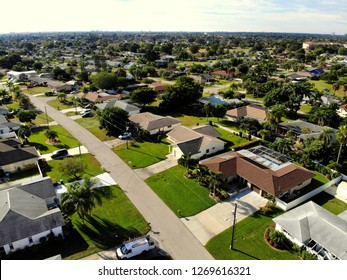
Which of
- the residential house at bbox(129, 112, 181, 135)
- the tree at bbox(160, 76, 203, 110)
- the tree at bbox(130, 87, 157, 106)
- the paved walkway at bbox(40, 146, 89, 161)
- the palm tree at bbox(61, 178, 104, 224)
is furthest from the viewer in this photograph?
the tree at bbox(160, 76, 203, 110)

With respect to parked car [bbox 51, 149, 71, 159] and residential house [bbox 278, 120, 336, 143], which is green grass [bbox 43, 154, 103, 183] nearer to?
parked car [bbox 51, 149, 71, 159]

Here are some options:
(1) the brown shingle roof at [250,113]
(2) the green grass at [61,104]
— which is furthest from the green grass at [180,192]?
(2) the green grass at [61,104]

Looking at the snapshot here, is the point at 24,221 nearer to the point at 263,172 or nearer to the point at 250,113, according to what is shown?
the point at 263,172

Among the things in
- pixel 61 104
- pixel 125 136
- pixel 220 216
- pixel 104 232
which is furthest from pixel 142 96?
pixel 104 232

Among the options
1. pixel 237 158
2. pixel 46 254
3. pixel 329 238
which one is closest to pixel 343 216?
pixel 329 238

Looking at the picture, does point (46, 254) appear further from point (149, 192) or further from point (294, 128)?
point (294, 128)

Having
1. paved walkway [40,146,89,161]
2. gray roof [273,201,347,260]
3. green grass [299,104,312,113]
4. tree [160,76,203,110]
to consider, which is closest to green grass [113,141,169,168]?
paved walkway [40,146,89,161]
